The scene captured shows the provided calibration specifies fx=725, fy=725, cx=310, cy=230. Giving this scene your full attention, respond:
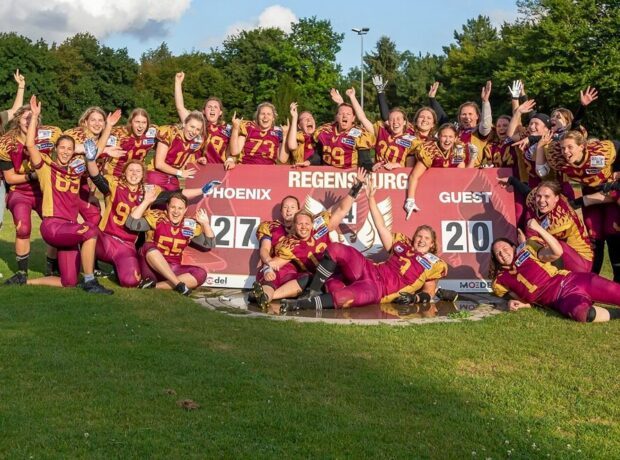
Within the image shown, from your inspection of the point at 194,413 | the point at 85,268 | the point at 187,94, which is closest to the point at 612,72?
the point at 85,268

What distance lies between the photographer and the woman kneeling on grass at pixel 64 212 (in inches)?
327

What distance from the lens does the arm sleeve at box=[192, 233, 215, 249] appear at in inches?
346

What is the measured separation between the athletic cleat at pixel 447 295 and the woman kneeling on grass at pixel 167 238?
2795mm

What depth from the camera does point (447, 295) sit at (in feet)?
27.0

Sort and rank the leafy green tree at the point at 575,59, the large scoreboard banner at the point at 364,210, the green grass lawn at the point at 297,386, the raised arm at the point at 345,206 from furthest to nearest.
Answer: the leafy green tree at the point at 575,59 → the large scoreboard banner at the point at 364,210 → the raised arm at the point at 345,206 → the green grass lawn at the point at 297,386

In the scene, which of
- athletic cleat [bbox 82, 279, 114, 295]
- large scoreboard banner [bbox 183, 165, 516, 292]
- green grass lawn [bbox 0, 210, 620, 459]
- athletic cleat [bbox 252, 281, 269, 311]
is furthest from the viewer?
large scoreboard banner [bbox 183, 165, 516, 292]

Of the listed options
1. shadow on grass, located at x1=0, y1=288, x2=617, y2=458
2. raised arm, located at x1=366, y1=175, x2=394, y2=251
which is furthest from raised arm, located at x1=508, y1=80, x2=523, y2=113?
shadow on grass, located at x1=0, y1=288, x2=617, y2=458

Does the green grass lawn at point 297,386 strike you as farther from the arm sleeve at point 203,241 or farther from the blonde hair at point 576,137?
the blonde hair at point 576,137

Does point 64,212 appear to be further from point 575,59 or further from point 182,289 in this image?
point 575,59

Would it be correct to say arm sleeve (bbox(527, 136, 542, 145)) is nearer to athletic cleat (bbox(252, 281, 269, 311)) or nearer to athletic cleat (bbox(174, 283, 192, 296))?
athletic cleat (bbox(252, 281, 269, 311))

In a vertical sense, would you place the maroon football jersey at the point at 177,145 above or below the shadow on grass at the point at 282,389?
above

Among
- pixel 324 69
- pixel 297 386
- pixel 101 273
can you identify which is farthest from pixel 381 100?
pixel 324 69

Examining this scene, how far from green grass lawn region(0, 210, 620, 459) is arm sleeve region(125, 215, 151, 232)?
146 centimetres

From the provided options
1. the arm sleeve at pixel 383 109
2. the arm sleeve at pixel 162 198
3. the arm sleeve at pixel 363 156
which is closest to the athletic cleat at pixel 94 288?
the arm sleeve at pixel 162 198
